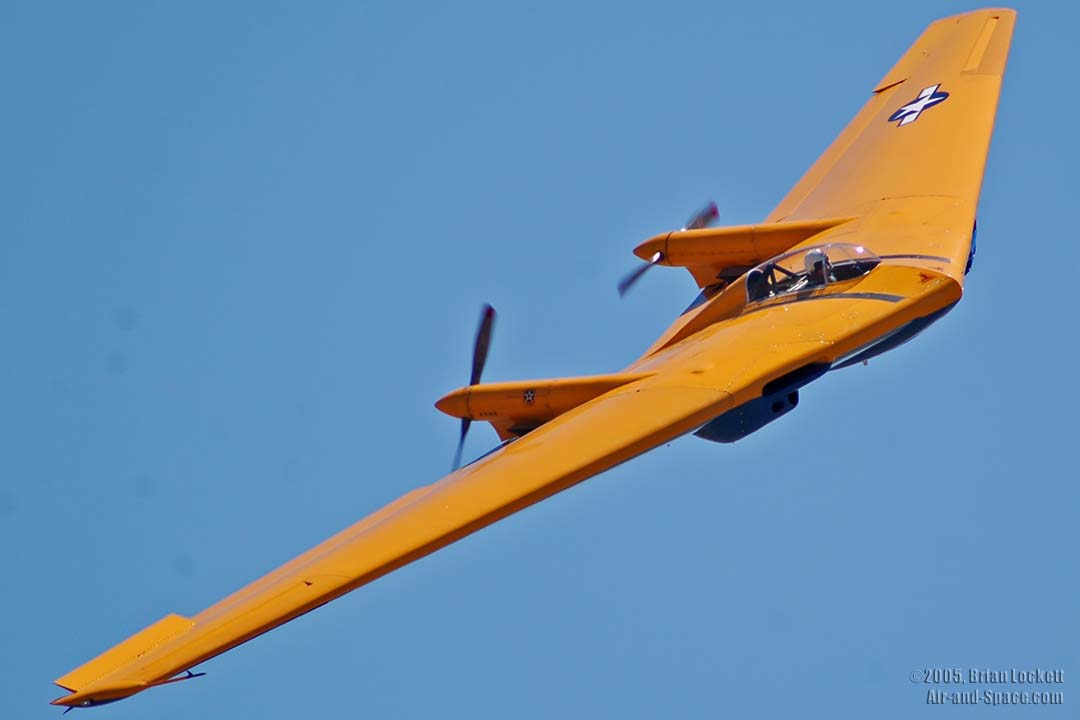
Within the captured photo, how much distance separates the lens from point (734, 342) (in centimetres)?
4025

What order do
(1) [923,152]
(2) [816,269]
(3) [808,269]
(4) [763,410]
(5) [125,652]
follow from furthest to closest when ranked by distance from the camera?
(1) [923,152]
(3) [808,269]
(2) [816,269]
(4) [763,410]
(5) [125,652]

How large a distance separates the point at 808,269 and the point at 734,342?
10.9ft

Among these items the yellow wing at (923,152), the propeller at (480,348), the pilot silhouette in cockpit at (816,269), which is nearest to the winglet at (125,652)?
the propeller at (480,348)

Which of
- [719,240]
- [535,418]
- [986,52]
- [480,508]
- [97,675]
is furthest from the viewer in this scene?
[986,52]

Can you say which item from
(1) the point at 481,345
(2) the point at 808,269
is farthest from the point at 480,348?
(2) the point at 808,269

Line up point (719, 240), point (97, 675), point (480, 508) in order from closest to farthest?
point (97, 675) → point (480, 508) → point (719, 240)

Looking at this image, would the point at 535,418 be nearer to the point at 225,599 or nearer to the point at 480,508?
the point at 480,508

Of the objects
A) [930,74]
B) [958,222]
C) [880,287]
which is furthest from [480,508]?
[930,74]

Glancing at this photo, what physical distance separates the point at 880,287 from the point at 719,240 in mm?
5971

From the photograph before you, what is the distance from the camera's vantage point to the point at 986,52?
2077 inches

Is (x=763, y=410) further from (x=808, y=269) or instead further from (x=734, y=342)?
(x=808, y=269)

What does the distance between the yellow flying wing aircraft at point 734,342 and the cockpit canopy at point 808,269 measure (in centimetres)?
5

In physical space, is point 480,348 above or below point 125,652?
above

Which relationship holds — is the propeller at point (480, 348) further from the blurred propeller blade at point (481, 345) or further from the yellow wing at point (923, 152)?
the yellow wing at point (923, 152)
